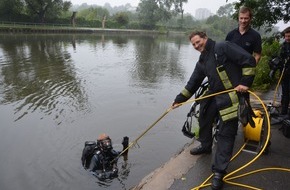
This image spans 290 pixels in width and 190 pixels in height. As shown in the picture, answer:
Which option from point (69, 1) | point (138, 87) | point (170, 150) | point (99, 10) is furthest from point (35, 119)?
point (99, 10)

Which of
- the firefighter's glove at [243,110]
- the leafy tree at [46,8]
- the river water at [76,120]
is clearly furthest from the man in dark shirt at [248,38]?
the leafy tree at [46,8]

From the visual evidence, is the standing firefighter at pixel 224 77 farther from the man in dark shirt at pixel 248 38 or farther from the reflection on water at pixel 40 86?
the reflection on water at pixel 40 86

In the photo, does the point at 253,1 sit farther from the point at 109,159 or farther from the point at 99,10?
the point at 99,10

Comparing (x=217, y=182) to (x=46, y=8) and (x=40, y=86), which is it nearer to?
(x=40, y=86)

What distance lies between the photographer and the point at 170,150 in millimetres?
8047

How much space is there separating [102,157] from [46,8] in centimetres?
5428

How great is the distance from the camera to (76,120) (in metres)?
10.1

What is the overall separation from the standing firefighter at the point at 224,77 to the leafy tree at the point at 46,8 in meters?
54.7

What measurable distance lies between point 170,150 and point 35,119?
4745 mm

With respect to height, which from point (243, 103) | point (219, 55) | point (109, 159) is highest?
point (219, 55)

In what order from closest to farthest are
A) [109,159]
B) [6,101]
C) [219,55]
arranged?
[219,55] < [109,159] < [6,101]

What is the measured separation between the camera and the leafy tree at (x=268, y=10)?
9906 mm

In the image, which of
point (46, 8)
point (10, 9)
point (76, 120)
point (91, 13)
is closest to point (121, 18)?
point (91, 13)

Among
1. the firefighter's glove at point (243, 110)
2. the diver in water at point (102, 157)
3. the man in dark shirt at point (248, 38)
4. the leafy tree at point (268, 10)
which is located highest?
the leafy tree at point (268, 10)
